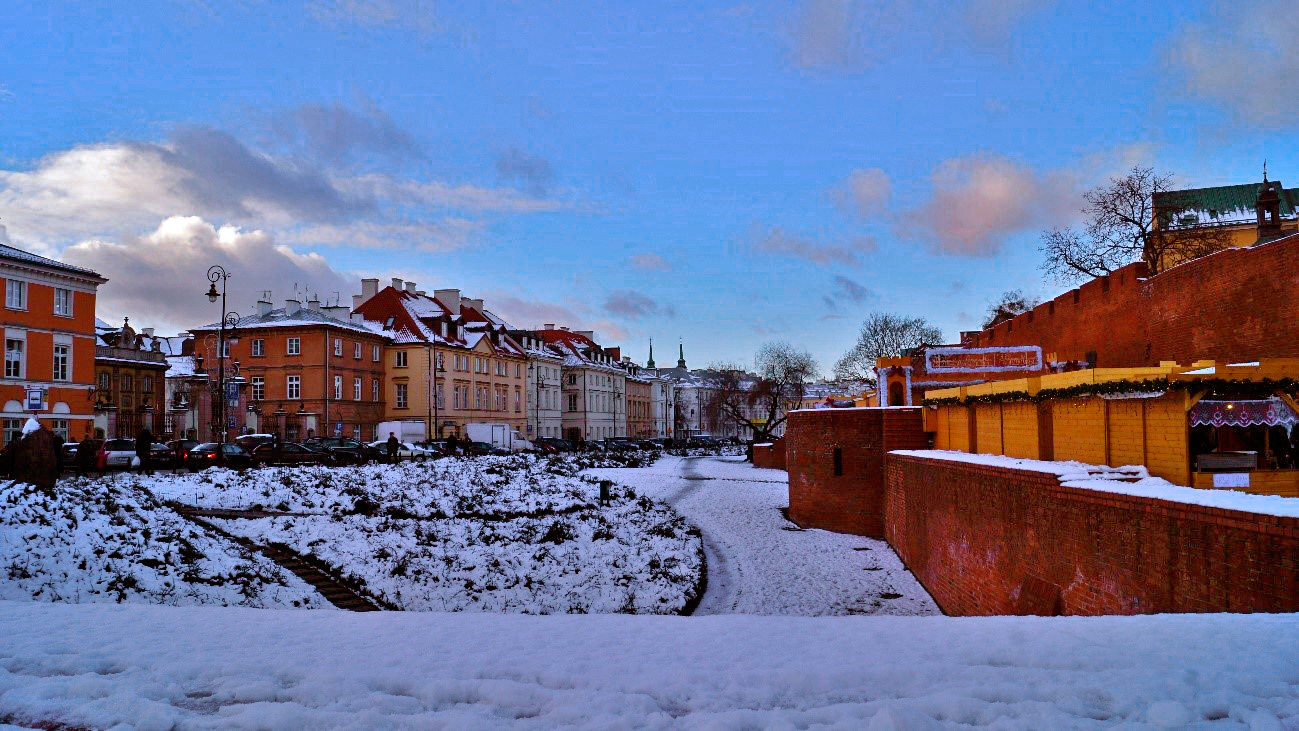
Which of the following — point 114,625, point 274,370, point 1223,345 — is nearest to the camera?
point 114,625

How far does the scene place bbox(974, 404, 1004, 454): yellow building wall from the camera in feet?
43.6

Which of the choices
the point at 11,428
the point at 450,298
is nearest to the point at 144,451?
the point at 11,428

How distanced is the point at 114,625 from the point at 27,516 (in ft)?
28.9

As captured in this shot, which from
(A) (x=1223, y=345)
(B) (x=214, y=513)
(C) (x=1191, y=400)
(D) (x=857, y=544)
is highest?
(A) (x=1223, y=345)

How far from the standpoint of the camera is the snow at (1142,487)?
19.9 ft

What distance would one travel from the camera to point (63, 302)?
40.5 metres

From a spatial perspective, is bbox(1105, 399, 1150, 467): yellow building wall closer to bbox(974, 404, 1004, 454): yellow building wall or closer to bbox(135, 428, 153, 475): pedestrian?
bbox(974, 404, 1004, 454): yellow building wall

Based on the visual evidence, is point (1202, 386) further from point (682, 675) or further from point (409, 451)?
point (409, 451)

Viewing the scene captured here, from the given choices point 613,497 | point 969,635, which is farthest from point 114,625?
point 613,497

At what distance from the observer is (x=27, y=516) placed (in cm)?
1331

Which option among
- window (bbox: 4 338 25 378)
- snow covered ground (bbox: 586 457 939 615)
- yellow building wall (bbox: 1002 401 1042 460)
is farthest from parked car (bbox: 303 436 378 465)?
yellow building wall (bbox: 1002 401 1042 460)

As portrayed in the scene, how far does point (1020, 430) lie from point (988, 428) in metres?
1.89

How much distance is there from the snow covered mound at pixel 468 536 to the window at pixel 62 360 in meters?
21.7

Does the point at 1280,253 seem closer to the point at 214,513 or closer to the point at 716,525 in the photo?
the point at 716,525
